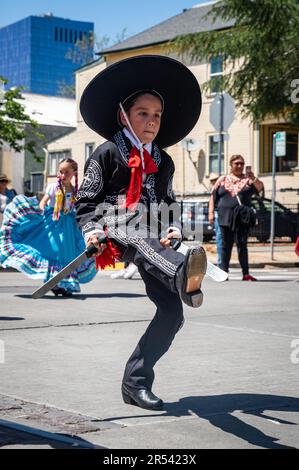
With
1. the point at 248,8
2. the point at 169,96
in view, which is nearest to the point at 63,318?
the point at 169,96

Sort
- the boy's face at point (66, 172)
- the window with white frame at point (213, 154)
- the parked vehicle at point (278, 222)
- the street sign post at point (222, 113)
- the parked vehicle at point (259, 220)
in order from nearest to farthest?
the boy's face at point (66, 172), the street sign post at point (222, 113), the parked vehicle at point (259, 220), the parked vehicle at point (278, 222), the window with white frame at point (213, 154)

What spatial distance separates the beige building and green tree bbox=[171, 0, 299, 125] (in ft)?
28.3

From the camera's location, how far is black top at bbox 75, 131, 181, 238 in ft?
17.5

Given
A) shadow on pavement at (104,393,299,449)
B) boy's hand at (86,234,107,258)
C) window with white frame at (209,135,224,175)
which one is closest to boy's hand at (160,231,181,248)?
boy's hand at (86,234,107,258)

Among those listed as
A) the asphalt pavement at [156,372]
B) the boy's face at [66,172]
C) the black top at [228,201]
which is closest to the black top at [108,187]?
the asphalt pavement at [156,372]

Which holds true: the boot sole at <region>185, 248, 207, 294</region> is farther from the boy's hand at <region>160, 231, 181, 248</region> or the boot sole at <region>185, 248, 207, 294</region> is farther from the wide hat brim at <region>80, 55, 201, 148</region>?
the wide hat brim at <region>80, 55, 201, 148</region>

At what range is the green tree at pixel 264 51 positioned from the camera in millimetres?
24734

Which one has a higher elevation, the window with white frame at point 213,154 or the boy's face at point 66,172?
the window with white frame at point 213,154

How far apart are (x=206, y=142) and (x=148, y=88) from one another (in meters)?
36.8

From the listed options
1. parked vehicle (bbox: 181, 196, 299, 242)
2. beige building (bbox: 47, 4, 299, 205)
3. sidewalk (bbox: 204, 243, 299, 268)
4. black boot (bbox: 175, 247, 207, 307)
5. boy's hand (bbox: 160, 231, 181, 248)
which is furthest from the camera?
beige building (bbox: 47, 4, 299, 205)

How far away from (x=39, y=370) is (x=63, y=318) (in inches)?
127

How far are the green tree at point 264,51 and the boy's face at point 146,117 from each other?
19397 mm

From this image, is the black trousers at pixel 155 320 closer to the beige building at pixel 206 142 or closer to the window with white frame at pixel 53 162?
the beige building at pixel 206 142
